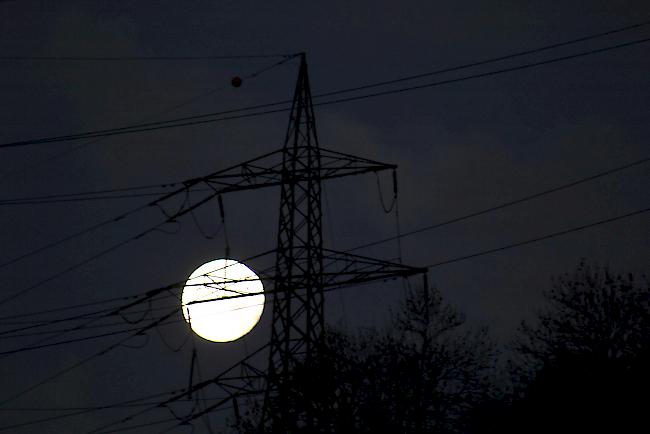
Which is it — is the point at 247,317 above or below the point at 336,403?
above

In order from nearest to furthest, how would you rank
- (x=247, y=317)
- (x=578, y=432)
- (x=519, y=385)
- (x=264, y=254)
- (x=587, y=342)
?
(x=264, y=254), (x=247, y=317), (x=578, y=432), (x=587, y=342), (x=519, y=385)

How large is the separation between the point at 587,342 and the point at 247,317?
21.9 m

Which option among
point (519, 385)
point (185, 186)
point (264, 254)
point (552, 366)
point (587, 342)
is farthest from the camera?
A: point (519, 385)

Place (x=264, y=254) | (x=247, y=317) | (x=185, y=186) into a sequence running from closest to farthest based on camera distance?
(x=264, y=254)
(x=185, y=186)
(x=247, y=317)

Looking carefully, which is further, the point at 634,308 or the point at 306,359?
the point at 634,308

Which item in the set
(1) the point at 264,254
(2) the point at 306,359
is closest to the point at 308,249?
(1) the point at 264,254

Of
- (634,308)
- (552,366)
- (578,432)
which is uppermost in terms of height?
(634,308)

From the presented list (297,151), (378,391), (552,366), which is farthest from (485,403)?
(297,151)

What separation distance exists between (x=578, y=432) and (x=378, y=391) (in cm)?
1299

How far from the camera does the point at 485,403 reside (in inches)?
→ 1644

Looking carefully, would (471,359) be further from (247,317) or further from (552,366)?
(247,317)

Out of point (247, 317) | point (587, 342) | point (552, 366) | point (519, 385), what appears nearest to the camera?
point (247, 317)

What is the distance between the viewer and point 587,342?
4025 cm

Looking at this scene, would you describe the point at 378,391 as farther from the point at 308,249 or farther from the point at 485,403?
the point at 308,249
